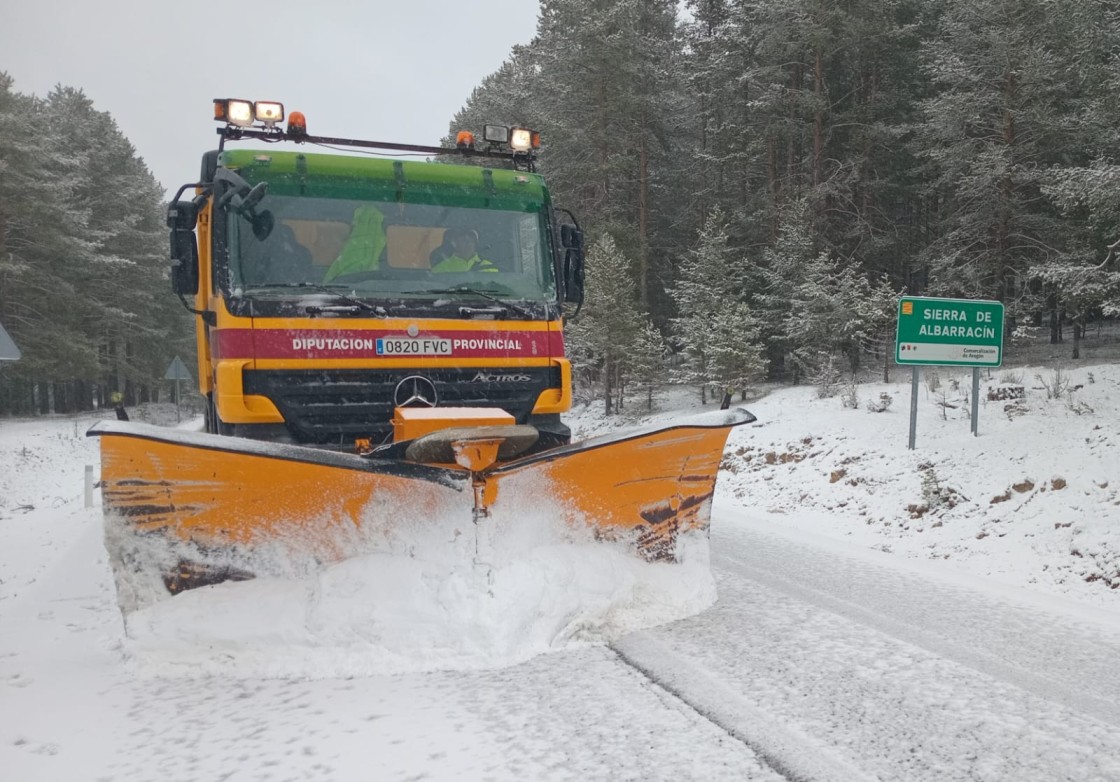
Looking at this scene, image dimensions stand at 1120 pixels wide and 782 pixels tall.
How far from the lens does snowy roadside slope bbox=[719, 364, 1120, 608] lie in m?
6.19

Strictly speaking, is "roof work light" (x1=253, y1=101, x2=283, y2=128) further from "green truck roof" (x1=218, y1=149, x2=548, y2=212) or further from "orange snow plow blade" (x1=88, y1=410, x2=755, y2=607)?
"orange snow plow blade" (x1=88, y1=410, x2=755, y2=607)

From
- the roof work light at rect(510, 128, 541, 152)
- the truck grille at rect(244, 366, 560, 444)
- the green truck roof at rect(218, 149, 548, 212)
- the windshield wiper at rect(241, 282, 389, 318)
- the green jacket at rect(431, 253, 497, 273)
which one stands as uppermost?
the roof work light at rect(510, 128, 541, 152)

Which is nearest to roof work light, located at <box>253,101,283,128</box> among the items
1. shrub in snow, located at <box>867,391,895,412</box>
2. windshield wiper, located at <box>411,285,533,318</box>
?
windshield wiper, located at <box>411,285,533,318</box>

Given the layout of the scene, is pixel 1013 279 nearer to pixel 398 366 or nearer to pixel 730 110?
pixel 730 110

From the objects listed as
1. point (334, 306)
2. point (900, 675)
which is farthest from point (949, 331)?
point (334, 306)

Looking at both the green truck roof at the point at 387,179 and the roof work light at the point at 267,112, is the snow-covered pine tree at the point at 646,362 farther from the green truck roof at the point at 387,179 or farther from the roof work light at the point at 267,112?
the roof work light at the point at 267,112

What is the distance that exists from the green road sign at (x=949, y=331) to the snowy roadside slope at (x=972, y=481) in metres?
0.95

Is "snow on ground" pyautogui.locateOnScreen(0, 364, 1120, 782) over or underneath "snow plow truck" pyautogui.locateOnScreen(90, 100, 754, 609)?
underneath

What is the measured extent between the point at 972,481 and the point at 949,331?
215 cm

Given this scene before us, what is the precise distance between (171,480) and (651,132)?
82.7ft

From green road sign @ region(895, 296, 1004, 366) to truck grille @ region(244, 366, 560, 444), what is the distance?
637 centimetres

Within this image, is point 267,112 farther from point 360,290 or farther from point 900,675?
point 900,675

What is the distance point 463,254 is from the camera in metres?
5.01

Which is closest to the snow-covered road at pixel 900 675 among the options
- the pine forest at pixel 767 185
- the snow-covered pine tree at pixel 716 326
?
the pine forest at pixel 767 185
